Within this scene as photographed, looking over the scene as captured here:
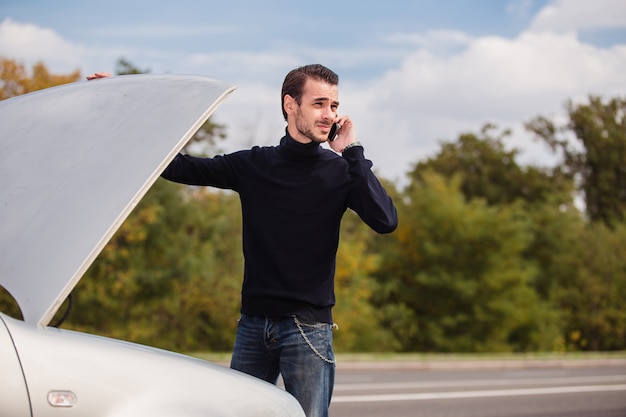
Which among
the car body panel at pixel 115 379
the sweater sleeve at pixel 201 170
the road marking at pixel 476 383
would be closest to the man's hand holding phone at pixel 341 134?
the sweater sleeve at pixel 201 170

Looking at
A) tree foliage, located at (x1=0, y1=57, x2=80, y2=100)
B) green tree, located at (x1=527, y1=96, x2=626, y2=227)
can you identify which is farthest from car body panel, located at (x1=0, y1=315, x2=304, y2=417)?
green tree, located at (x1=527, y1=96, x2=626, y2=227)

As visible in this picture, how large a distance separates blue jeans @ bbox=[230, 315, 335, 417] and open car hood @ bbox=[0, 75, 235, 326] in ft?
2.86

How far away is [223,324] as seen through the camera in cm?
2523

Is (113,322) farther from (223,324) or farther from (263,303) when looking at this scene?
(263,303)

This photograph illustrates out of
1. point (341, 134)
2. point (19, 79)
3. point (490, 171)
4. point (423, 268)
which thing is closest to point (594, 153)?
point (490, 171)

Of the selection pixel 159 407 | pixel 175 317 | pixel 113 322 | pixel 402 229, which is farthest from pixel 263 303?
pixel 402 229

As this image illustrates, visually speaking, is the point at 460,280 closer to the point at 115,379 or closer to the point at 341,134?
the point at 341,134

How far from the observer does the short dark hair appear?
2924 millimetres

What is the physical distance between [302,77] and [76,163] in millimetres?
1053

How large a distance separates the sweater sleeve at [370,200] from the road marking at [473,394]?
7.05 m

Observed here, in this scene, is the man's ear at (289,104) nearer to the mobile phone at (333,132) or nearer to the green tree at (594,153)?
the mobile phone at (333,132)

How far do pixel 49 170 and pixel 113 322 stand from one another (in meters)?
21.4

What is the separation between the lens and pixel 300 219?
9.19 feet

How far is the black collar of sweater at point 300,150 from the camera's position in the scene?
2914 millimetres
